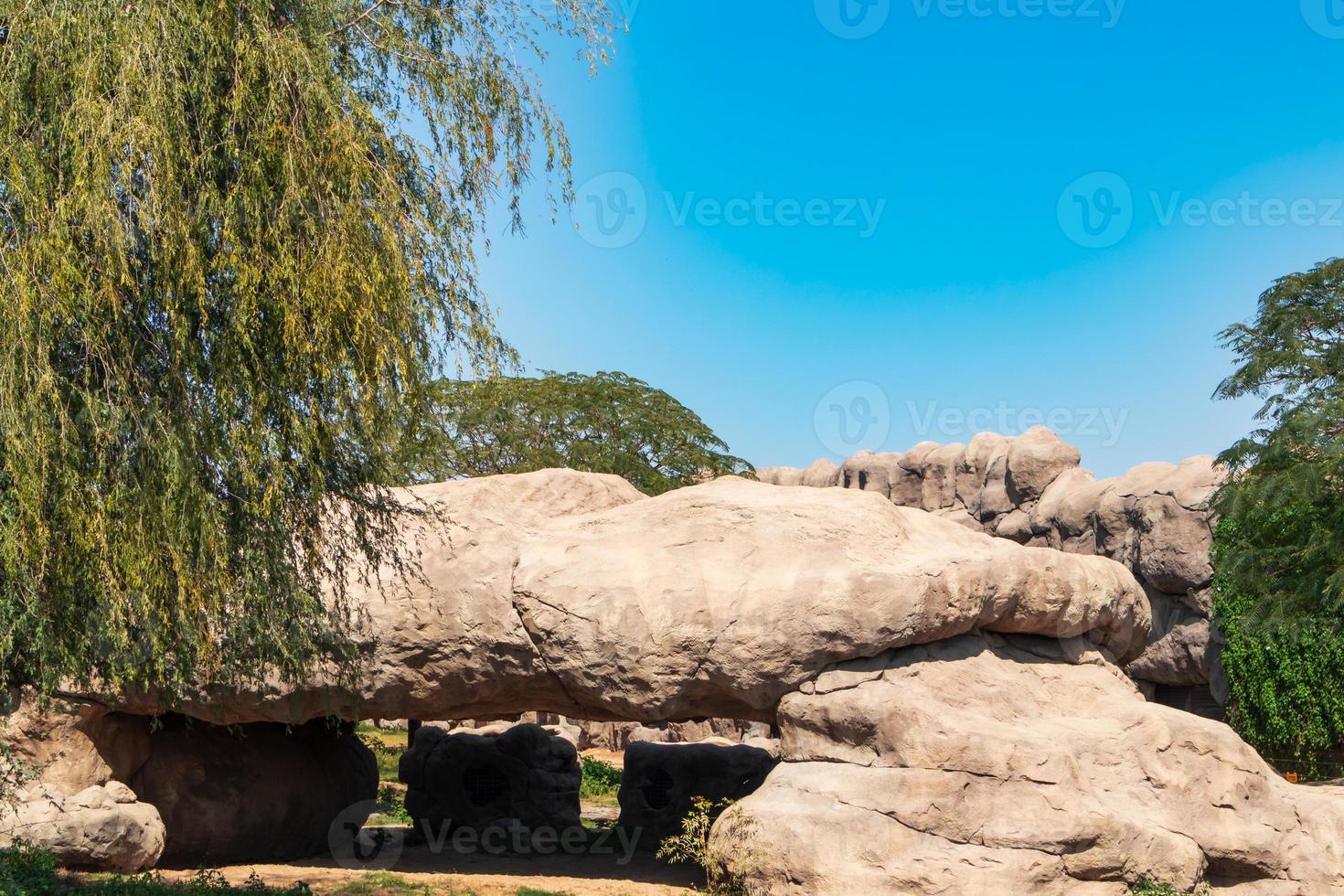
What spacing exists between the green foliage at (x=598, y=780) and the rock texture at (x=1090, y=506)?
10892mm

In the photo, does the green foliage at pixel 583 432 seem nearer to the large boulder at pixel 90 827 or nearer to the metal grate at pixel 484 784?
the metal grate at pixel 484 784

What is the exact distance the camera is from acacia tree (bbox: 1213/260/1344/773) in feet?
65.9

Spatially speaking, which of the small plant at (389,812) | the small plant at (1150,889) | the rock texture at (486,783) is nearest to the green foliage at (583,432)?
the small plant at (389,812)

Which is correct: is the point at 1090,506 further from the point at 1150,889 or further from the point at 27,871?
the point at 27,871

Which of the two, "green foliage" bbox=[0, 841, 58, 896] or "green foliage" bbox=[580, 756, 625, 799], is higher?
"green foliage" bbox=[0, 841, 58, 896]

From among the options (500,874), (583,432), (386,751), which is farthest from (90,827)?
(583,432)

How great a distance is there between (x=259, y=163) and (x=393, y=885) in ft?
26.7

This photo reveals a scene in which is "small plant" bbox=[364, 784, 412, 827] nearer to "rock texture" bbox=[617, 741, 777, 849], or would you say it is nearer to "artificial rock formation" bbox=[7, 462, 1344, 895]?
"rock texture" bbox=[617, 741, 777, 849]

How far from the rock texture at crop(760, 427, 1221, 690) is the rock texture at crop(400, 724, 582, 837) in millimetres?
13357

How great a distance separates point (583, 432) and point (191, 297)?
22.1 metres

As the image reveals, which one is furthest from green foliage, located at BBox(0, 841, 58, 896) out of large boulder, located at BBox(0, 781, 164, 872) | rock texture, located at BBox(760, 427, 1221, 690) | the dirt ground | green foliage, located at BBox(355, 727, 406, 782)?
rock texture, located at BBox(760, 427, 1221, 690)

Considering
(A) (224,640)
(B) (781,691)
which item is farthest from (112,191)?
(B) (781,691)

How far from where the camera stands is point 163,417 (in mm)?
7867

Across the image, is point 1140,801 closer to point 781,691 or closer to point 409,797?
point 781,691
